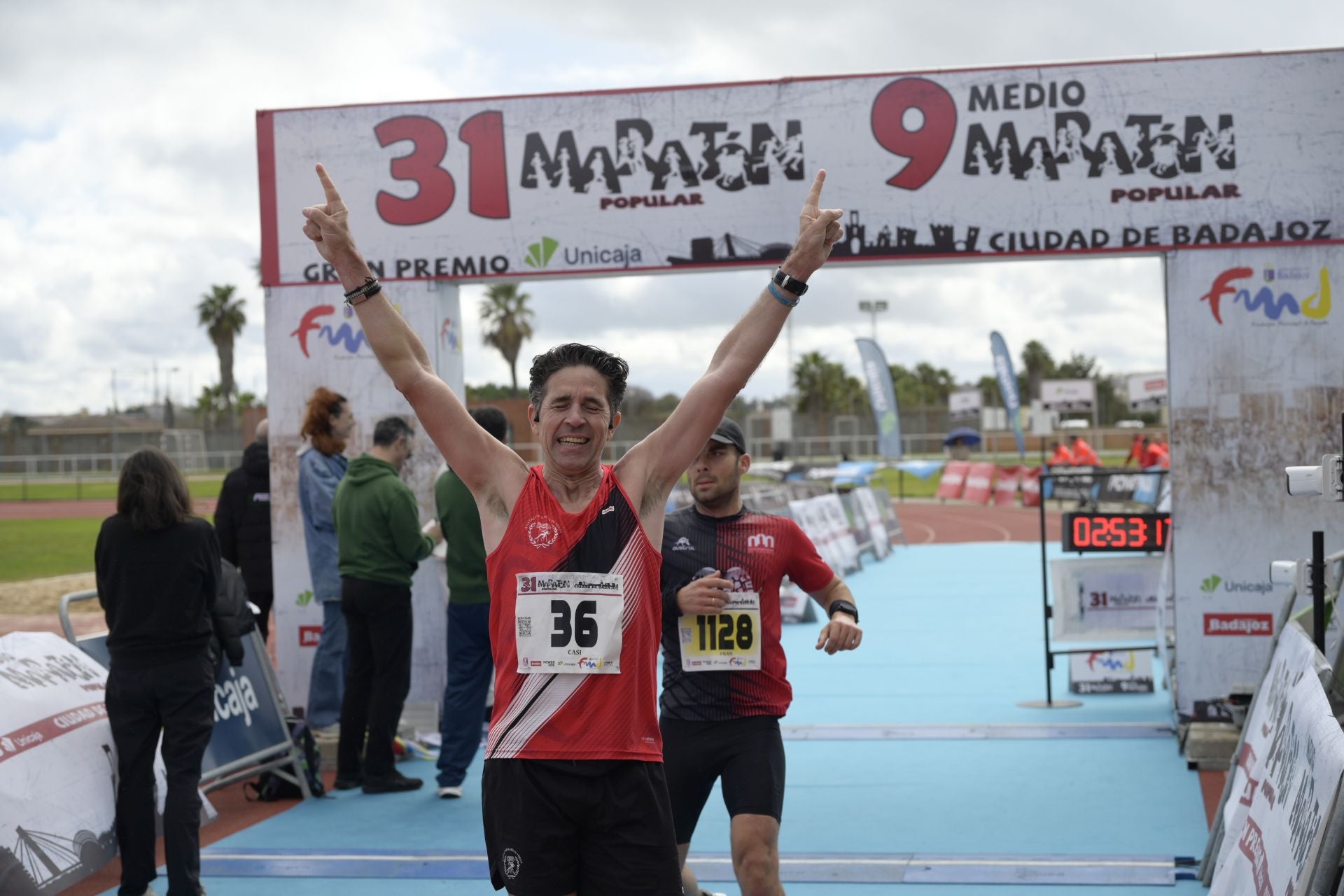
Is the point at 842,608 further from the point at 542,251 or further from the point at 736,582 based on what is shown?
the point at 542,251

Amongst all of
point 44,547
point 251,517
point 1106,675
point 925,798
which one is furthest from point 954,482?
point 925,798

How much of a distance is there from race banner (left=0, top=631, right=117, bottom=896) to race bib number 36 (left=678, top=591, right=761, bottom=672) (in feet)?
10.2

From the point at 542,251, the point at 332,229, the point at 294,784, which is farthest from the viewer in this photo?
the point at 542,251

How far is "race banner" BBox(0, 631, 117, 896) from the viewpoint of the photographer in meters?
5.60

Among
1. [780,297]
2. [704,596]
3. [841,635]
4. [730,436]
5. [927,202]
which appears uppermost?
[927,202]

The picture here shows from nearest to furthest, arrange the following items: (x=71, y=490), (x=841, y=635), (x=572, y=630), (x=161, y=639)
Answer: (x=572, y=630), (x=841, y=635), (x=161, y=639), (x=71, y=490)

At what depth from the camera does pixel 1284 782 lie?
424 cm

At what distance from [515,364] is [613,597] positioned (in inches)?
2972

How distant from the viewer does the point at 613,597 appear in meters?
3.01

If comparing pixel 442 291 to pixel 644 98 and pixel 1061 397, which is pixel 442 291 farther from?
pixel 1061 397

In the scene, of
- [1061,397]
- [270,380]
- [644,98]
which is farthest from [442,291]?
[1061,397]

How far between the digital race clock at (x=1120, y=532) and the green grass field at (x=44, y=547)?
13.4m

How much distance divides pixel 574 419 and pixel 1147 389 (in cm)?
3520

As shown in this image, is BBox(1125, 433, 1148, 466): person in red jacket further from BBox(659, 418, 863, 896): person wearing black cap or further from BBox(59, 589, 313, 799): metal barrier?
BBox(659, 418, 863, 896): person wearing black cap
